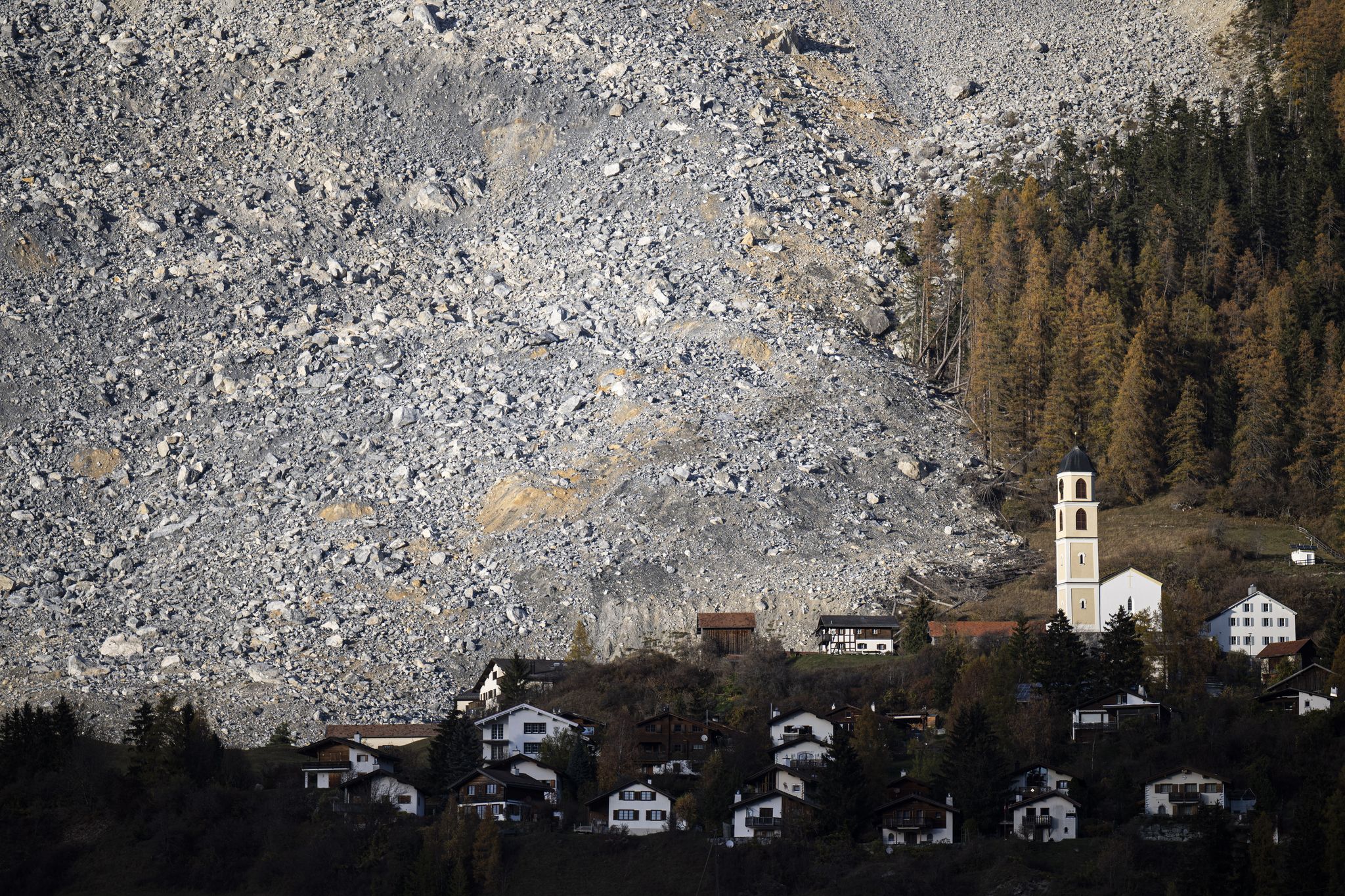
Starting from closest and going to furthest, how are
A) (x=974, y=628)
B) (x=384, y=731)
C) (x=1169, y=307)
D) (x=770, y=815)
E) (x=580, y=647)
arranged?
(x=770, y=815), (x=384, y=731), (x=974, y=628), (x=580, y=647), (x=1169, y=307)

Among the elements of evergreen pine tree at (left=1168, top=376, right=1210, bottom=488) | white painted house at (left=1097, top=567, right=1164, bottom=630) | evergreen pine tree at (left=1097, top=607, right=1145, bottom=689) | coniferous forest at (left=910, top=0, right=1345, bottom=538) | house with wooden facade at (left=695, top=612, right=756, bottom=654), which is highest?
coniferous forest at (left=910, top=0, right=1345, bottom=538)

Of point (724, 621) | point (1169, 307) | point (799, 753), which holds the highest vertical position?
point (1169, 307)

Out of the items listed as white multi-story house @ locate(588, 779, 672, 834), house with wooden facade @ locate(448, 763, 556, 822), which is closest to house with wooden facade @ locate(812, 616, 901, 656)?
white multi-story house @ locate(588, 779, 672, 834)

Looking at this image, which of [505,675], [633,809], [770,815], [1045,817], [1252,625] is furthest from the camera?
[1252,625]

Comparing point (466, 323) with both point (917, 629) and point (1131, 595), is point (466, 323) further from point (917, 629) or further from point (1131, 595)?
point (1131, 595)

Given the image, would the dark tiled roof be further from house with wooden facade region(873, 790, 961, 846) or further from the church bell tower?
house with wooden facade region(873, 790, 961, 846)

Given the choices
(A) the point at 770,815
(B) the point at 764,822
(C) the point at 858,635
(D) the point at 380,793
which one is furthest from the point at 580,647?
(B) the point at 764,822
